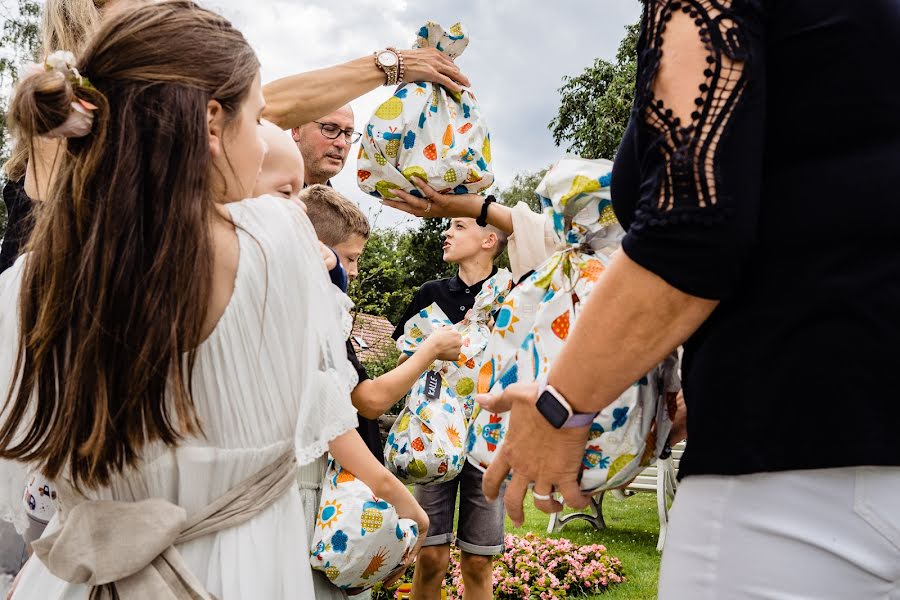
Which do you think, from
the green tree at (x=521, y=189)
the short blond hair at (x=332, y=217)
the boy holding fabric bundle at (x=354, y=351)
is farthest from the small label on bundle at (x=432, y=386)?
the green tree at (x=521, y=189)

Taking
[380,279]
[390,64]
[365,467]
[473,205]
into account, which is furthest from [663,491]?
[380,279]

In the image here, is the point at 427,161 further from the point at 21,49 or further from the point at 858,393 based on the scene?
the point at 21,49

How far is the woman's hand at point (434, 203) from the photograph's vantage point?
2.65m

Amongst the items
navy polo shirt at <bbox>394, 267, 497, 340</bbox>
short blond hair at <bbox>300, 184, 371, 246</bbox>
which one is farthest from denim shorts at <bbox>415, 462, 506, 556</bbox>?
short blond hair at <bbox>300, 184, 371, 246</bbox>

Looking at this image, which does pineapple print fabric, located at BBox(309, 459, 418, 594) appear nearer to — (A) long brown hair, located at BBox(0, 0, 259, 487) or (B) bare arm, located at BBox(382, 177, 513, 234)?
(B) bare arm, located at BBox(382, 177, 513, 234)

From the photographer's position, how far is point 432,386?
Answer: 4055 mm

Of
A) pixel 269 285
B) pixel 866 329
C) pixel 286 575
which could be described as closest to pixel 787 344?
pixel 866 329

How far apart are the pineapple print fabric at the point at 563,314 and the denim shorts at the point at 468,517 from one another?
2720mm

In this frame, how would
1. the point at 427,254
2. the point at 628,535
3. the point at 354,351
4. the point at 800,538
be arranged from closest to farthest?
the point at 800,538, the point at 354,351, the point at 628,535, the point at 427,254

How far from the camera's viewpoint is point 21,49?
22.5 meters

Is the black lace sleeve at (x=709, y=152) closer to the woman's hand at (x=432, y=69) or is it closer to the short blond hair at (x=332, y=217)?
the woman's hand at (x=432, y=69)

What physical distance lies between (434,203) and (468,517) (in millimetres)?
2334

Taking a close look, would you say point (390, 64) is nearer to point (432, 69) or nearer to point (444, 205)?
point (432, 69)

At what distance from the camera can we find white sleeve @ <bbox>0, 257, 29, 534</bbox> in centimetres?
155
